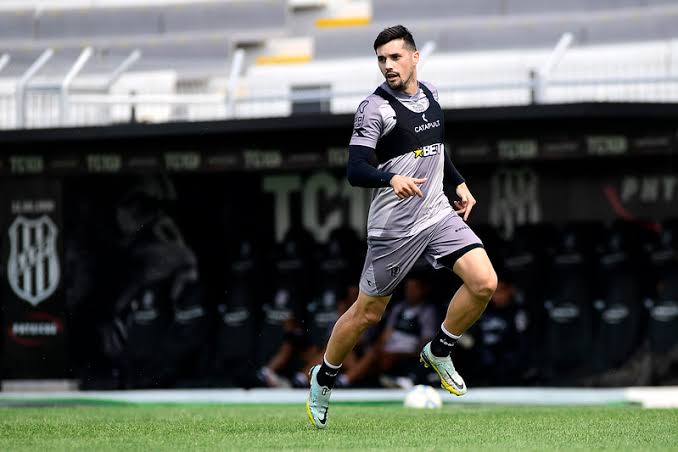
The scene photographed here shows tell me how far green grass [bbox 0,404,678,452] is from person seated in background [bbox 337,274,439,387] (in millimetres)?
4120

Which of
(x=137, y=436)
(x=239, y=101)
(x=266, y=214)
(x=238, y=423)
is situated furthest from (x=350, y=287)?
(x=137, y=436)

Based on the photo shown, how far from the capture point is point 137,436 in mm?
7473

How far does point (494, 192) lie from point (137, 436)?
790 cm

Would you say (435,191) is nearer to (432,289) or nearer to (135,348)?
(432,289)

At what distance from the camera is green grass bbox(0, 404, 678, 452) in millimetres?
6656

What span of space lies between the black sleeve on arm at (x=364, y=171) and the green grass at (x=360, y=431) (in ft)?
4.33

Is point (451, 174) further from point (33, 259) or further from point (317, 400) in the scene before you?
point (33, 259)

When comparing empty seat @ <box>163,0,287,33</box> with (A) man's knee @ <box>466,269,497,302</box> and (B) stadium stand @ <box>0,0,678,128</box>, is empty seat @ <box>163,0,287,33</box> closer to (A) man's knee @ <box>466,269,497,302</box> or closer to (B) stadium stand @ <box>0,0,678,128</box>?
(B) stadium stand @ <box>0,0,678,128</box>

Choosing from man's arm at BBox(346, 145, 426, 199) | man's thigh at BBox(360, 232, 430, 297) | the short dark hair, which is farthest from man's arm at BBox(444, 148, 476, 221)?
the short dark hair

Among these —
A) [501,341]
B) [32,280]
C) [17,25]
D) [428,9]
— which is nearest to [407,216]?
[501,341]

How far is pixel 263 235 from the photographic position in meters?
15.3

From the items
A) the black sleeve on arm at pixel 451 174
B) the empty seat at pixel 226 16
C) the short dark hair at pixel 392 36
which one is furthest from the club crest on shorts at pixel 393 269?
the empty seat at pixel 226 16

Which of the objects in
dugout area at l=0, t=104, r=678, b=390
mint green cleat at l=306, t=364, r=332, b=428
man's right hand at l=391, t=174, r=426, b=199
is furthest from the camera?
dugout area at l=0, t=104, r=678, b=390

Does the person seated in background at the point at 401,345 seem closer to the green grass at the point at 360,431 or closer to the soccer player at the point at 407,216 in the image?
the green grass at the point at 360,431
